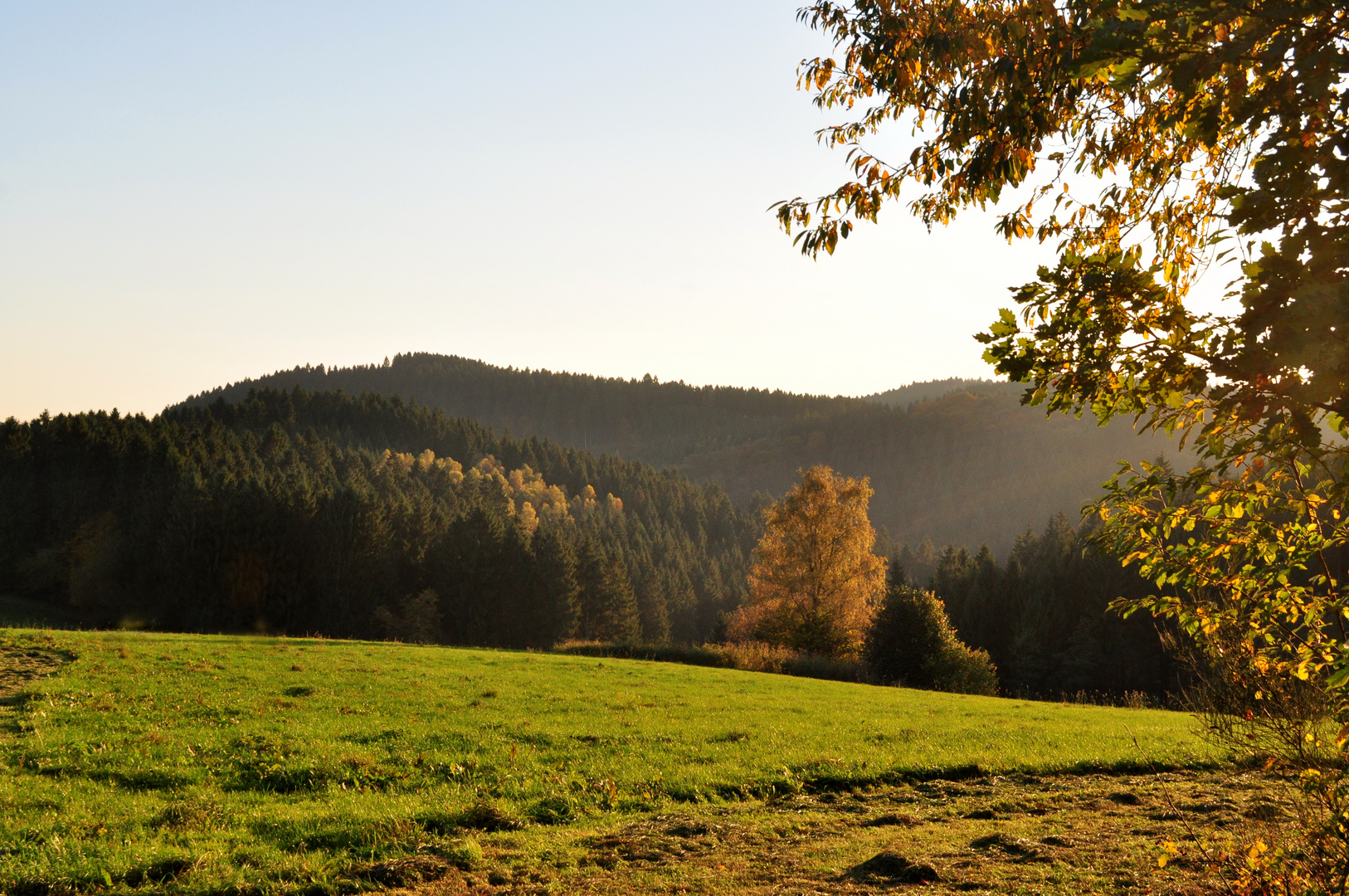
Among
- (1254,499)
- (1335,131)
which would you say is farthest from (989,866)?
(1335,131)

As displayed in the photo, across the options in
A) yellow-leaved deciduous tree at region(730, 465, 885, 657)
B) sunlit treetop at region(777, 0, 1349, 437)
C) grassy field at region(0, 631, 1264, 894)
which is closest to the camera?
sunlit treetop at region(777, 0, 1349, 437)

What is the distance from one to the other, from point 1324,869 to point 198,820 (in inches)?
425

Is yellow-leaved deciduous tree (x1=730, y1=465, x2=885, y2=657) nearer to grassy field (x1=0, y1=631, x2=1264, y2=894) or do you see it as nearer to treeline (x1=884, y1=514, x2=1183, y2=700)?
treeline (x1=884, y1=514, x2=1183, y2=700)

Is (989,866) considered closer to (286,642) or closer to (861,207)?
(861,207)

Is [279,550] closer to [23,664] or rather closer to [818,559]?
[818,559]

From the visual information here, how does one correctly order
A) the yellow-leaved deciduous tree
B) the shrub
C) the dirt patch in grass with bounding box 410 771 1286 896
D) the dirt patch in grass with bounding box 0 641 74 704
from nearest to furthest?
1. the dirt patch in grass with bounding box 410 771 1286 896
2. the dirt patch in grass with bounding box 0 641 74 704
3. the yellow-leaved deciduous tree
4. the shrub

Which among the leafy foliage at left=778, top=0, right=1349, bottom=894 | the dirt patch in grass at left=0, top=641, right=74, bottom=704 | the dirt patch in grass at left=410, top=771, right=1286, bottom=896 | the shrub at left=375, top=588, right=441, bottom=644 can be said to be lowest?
the shrub at left=375, top=588, right=441, bottom=644

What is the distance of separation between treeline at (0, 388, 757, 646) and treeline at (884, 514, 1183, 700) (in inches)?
953

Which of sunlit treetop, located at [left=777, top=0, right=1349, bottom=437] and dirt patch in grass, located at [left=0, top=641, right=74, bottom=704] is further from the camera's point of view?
dirt patch in grass, located at [left=0, top=641, right=74, bottom=704]

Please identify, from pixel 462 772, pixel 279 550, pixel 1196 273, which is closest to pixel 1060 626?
pixel 279 550

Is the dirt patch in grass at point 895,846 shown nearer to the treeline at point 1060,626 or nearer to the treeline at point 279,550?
the treeline at point 1060,626

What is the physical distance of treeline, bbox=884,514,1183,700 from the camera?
59.2 metres

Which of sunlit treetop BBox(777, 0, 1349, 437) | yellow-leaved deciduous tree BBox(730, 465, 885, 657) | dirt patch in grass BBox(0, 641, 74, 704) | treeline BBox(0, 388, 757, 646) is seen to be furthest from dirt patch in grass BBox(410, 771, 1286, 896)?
treeline BBox(0, 388, 757, 646)

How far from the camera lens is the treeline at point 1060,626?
59.2 meters
